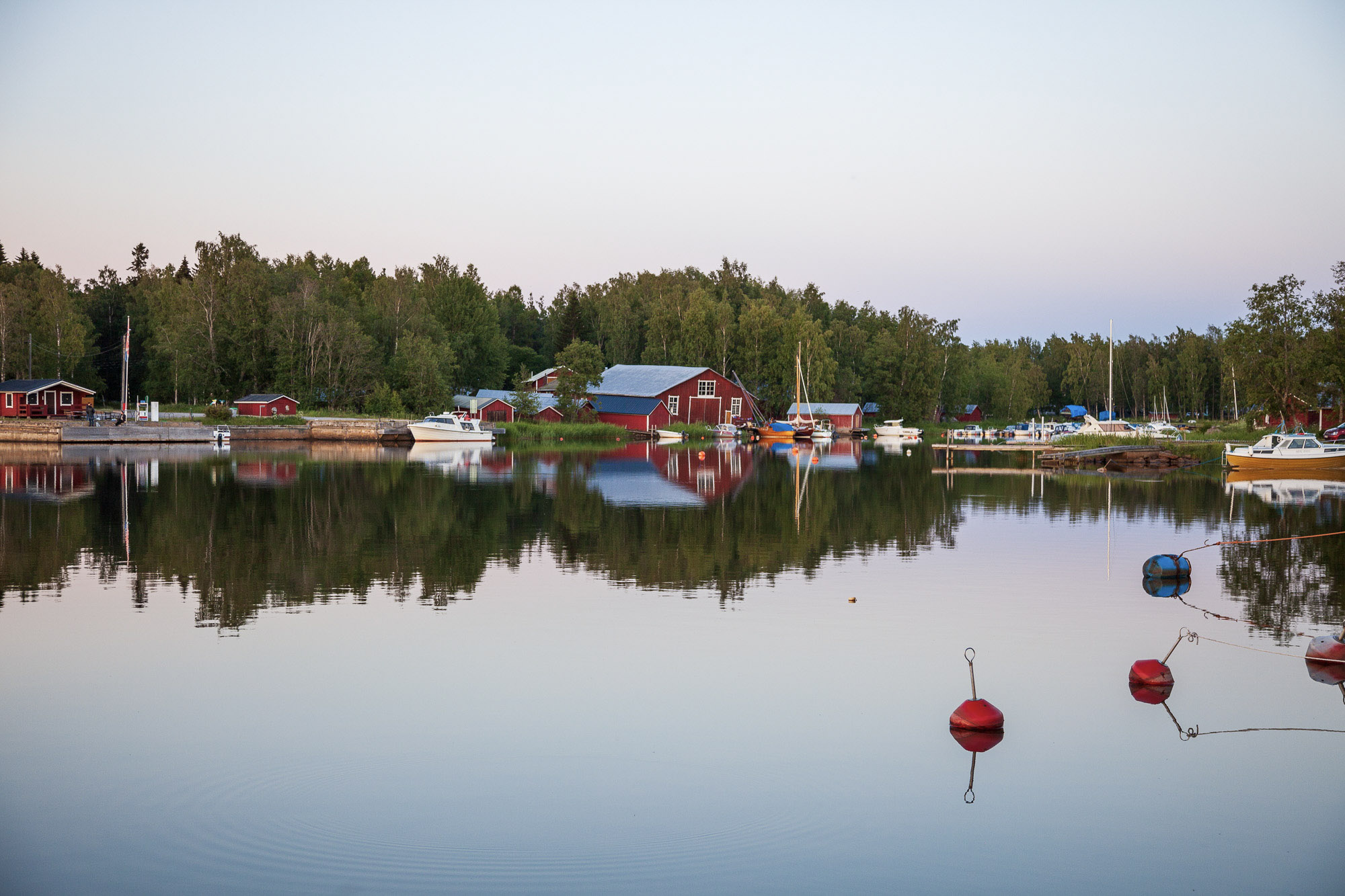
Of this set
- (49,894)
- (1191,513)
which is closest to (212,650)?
(49,894)

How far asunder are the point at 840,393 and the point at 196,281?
221ft

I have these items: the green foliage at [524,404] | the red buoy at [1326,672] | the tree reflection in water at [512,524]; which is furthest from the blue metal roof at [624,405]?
the red buoy at [1326,672]

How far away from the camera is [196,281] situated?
88.2m

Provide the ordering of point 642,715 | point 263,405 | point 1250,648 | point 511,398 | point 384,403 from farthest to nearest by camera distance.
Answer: point 511,398
point 384,403
point 263,405
point 1250,648
point 642,715

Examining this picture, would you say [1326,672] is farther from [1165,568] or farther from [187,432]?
[187,432]

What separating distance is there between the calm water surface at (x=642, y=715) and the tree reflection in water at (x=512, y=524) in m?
0.22

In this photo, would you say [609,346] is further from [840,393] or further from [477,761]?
[477,761]

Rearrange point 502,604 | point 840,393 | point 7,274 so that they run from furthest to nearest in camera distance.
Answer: point 840,393 → point 7,274 → point 502,604

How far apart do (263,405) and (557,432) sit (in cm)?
2197

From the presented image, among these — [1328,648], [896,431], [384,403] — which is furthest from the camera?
[896,431]

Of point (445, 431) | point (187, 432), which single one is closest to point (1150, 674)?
point (445, 431)

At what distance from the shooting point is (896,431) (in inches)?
4163

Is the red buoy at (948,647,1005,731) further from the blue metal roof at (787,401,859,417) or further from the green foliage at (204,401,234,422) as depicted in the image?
the blue metal roof at (787,401,859,417)

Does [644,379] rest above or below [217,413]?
above
